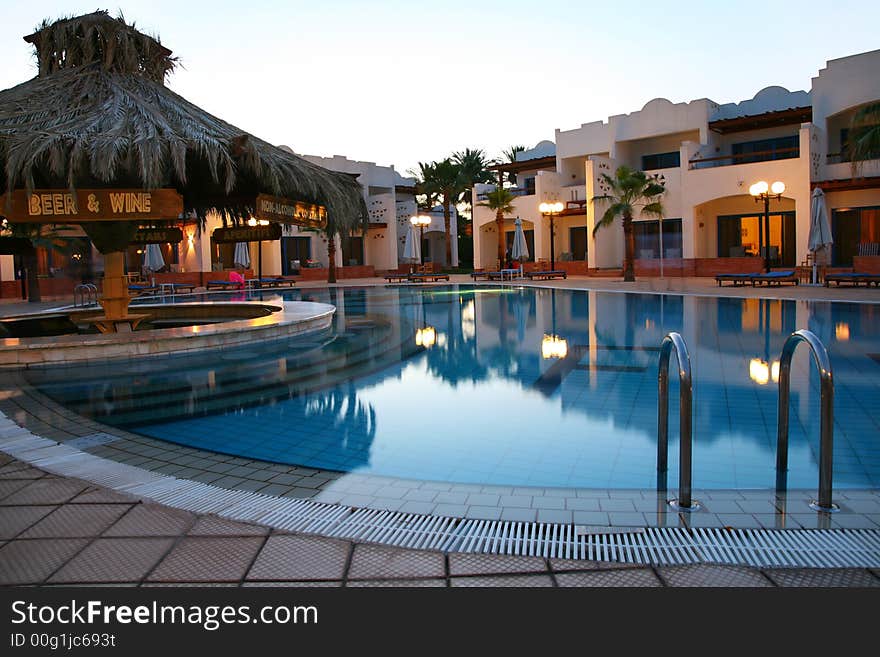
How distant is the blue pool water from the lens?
16.3 feet

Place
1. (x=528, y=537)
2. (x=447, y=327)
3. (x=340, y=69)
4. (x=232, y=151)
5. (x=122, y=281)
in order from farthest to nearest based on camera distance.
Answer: (x=340, y=69), (x=447, y=327), (x=122, y=281), (x=232, y=151), (x=528, y=537)

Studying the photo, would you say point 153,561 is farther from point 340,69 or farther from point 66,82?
point 340,69

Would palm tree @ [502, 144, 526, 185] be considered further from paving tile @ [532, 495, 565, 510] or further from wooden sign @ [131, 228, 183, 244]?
paving tile @ [532, 495, 565, 510]

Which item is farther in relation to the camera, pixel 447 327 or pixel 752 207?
pixel 752 207

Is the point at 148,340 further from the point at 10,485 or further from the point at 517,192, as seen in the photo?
the point at 517,192

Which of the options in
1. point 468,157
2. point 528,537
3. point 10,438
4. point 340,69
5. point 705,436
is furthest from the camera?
point 468,157

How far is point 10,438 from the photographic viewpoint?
520cm

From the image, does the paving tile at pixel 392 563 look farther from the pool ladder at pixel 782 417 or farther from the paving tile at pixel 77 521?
the pool ladder at pixel 782 417

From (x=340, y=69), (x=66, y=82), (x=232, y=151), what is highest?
(x=340, y=69)

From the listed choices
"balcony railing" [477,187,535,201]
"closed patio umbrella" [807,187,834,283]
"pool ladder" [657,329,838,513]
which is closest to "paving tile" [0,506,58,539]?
"pool ladder" [657,329,838,513]

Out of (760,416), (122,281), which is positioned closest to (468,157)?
(122,281)

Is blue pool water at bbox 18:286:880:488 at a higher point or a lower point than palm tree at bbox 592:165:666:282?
lower

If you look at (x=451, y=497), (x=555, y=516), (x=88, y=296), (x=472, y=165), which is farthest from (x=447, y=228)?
(x=555, y=516)
